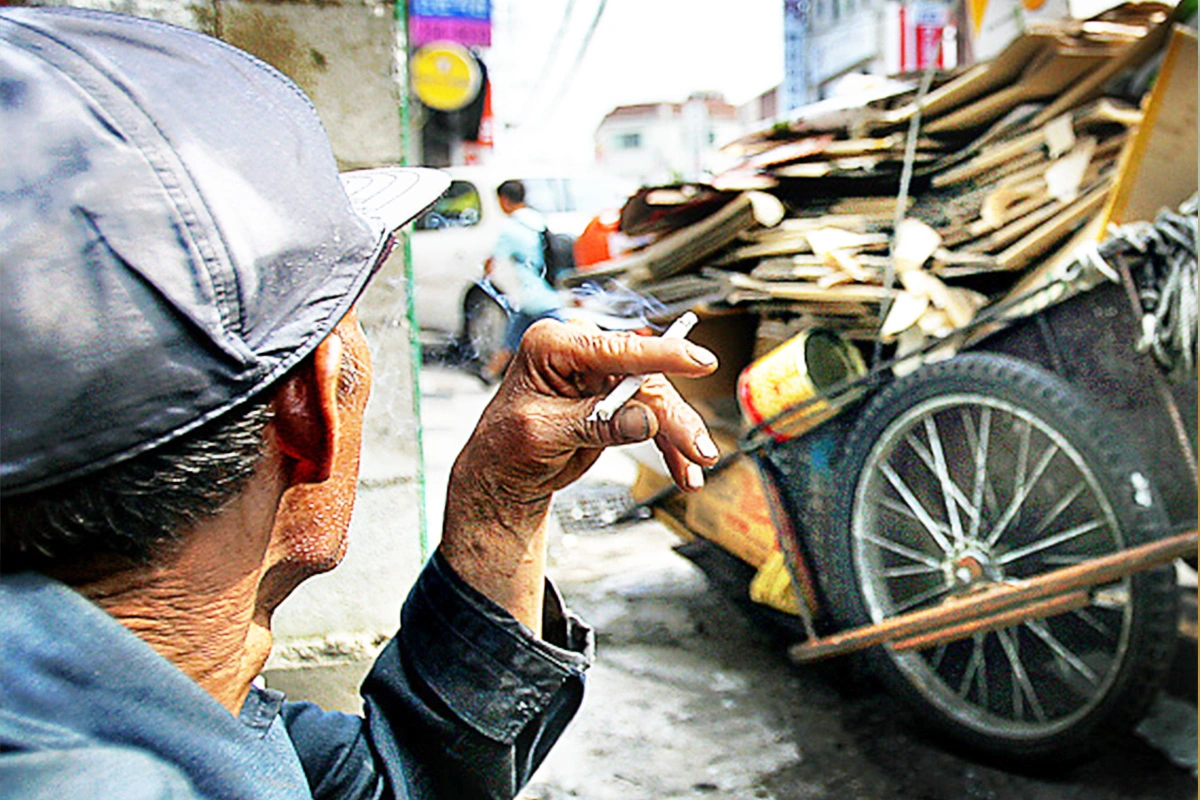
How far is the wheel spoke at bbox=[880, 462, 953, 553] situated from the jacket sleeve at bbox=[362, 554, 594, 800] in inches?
75.5

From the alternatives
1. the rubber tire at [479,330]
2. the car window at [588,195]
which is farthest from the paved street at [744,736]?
the car window at [588,195]

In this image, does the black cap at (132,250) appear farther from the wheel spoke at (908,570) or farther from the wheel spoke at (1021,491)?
the wheel spoke at (908,570)

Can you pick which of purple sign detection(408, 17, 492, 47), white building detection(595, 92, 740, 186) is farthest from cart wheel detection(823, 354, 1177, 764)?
white building detection(595, 92, 740, 186)

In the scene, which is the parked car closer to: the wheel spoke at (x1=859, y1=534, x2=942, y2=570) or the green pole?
the wheel spoke at (x1=859, y1=534, x2=942, y2=570)

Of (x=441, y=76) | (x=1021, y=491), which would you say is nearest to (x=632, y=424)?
(x=1021, y=491)

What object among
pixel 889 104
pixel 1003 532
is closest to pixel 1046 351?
pixel 1003 532

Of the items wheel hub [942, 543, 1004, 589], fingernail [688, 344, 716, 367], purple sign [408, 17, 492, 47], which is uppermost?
purple sign [408, 17, 492, 47]

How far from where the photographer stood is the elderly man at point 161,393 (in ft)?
2.40

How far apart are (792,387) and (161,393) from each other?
260 cm

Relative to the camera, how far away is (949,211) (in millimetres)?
3822

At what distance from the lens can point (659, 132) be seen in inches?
1378

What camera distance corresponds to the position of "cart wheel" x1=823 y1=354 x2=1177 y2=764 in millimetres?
2625

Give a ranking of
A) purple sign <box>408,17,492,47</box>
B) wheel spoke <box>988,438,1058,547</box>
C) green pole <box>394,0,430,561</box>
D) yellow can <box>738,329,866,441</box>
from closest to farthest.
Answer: green pole <box>394,0,430,561</box> < wheel spoke <box>988,438,1058,547</box> < yellow can <box>738,329,866,441</box> < purple sign <box>408,17,492,47</box>

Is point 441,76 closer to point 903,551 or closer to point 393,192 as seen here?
point 903,551
